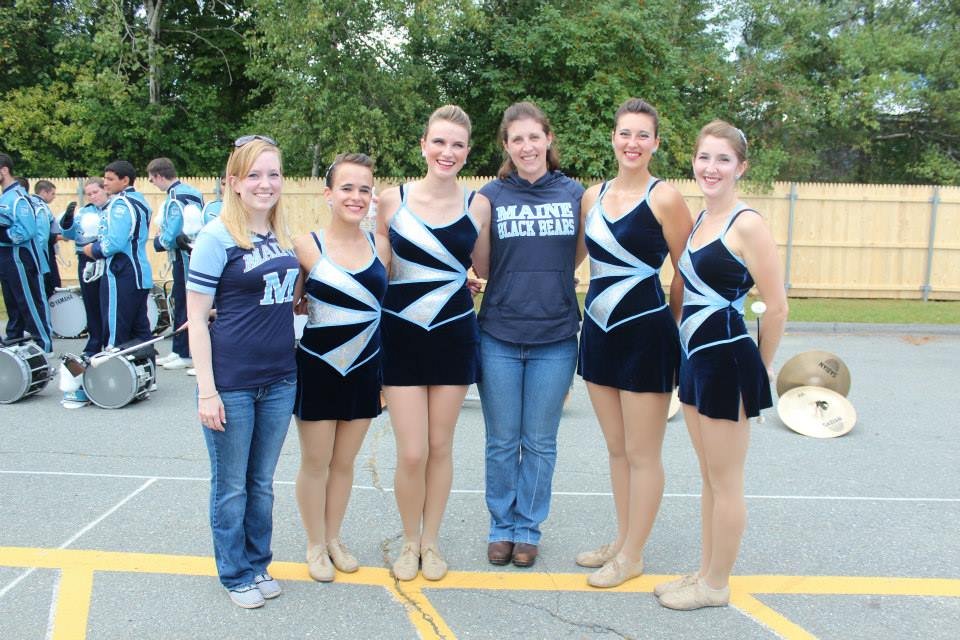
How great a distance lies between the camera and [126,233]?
298 inches

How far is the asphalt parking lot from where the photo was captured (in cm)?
340

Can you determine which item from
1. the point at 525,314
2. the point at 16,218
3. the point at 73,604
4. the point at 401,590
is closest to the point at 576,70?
the point at 16,218

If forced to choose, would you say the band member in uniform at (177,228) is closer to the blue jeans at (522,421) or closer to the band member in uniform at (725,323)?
the blue jeans at (522,421)

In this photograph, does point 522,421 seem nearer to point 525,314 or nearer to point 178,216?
point 525,314

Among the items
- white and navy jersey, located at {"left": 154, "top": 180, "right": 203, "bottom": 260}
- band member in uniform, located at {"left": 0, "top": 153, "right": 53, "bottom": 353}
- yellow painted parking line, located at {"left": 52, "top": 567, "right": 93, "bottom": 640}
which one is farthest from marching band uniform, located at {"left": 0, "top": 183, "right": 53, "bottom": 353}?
yellow painted parking line, located at {"left": 52, "top": 567, "right": 93, "bottom": 640}

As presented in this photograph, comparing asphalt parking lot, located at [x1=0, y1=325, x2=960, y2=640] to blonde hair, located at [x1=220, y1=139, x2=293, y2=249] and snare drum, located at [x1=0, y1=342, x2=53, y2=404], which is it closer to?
snare drum, located at [x1=0, y1=342, x2=53, y2=404]

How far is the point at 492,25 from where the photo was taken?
18250mm

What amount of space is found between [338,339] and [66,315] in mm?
8366

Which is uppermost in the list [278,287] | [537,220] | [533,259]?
[537,220]

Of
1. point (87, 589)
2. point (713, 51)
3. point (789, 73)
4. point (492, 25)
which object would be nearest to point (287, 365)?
point (87, 589)

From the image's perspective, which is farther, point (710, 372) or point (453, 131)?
point (453, 131)

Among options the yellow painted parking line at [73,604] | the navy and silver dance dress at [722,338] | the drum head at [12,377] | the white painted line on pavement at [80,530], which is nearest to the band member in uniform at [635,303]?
the navy and silver dance dress at [722,338]

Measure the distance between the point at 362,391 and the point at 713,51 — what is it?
62.9 ft

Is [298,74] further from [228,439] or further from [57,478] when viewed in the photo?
[228,439]
